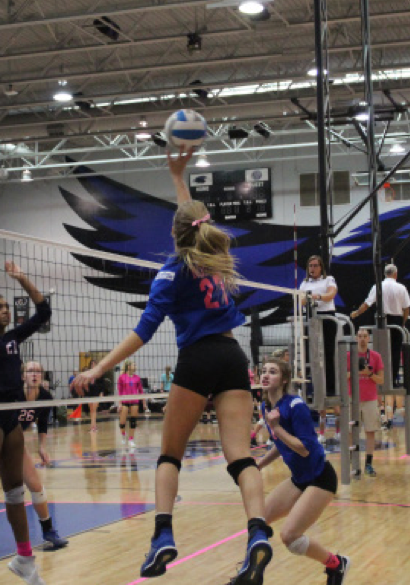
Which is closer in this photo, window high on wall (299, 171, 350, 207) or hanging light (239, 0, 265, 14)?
hanging light (239, 0, 265, 14)

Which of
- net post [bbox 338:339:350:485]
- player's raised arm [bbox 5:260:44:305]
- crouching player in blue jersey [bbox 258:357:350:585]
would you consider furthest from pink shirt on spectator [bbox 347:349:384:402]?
player's raised arm [bbox 5:260:44:305]

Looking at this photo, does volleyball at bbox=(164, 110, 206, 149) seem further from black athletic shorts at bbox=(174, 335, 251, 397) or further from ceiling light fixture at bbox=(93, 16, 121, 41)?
ceiling light fixture at bbox=(93, 16, 121, 41)

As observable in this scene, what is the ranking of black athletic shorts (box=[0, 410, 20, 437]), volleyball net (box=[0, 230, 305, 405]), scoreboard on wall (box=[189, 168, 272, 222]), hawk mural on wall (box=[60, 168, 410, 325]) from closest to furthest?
black athletic shorts (box=[0, 410, 20, 437])
volleyball net (box=[0, 230, 305, 405])
hawk mural on wall (box=[60, 168, 410, 325])
scoreboard on wall (box=[189, 168, 272, 222])

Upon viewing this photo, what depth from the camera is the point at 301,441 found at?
4688 mm

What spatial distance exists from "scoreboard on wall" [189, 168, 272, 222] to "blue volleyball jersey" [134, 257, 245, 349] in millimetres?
21809

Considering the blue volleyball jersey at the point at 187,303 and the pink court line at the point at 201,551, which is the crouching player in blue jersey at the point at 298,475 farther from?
the blue volleyball jersey at the point at 187,303

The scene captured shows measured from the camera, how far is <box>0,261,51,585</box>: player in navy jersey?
181 inches

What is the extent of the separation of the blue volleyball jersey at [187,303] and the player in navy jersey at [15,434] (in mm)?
1517

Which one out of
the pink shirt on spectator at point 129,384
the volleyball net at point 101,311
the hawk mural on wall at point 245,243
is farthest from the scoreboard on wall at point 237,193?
the pink shirt on spectator at point 129,384

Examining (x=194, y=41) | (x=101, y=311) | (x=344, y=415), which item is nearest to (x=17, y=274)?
(x=344, y=415)

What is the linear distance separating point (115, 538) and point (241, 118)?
53.8 feet

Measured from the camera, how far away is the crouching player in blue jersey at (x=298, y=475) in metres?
4.43

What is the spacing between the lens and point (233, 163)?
25172mm

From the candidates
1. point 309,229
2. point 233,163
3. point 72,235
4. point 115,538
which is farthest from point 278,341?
point 115,538
